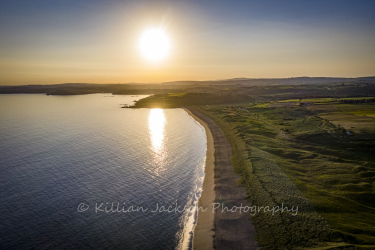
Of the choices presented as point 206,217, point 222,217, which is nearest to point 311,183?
point 222,217

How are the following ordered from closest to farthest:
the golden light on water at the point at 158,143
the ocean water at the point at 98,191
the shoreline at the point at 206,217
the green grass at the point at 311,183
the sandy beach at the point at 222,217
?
the green grass at the point at 311,183 < the sandy beach at the point at 222,217 < the shoreline at the point at 206,217 < the ocean water at the point at 98,191 < the golden light on water at the point at 158,143

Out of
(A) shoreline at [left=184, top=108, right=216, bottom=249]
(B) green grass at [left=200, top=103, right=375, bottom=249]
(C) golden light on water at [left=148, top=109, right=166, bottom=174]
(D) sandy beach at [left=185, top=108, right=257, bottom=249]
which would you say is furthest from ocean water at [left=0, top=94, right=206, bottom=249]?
(B) green grass at [left=200, top=103, right=375, bottom=249]

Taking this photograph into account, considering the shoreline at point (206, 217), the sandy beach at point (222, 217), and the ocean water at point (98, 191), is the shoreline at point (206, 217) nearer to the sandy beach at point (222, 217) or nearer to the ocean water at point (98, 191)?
the sandy beach at point (222, 217)

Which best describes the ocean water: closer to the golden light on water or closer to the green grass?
the golden light on water

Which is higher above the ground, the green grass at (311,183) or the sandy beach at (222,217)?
the green grass at (311,183)

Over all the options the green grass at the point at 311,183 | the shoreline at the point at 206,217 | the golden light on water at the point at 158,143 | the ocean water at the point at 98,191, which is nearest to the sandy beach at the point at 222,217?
the shoreline at the point at 206,217

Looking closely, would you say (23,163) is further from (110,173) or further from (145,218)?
(145,218)
